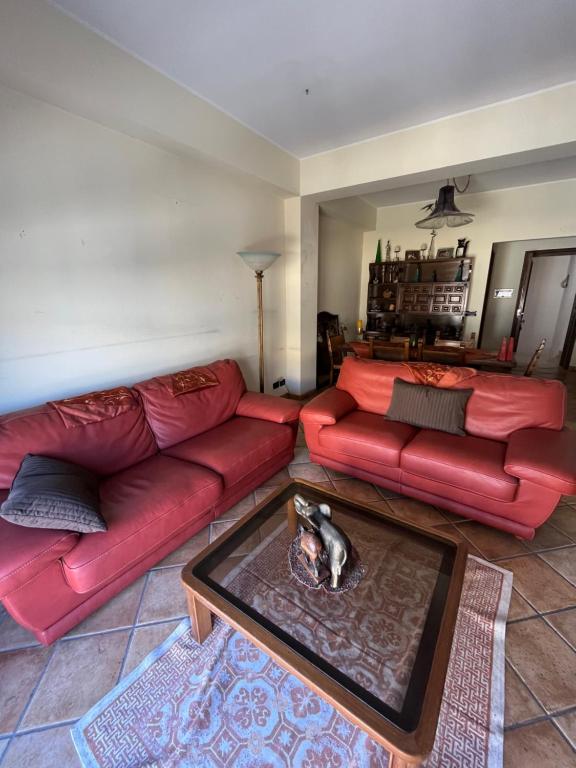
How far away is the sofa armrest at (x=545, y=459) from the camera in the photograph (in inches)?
63.9

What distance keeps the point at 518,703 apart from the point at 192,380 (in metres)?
2.32

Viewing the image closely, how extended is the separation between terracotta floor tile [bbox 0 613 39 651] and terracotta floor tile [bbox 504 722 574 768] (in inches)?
70.7

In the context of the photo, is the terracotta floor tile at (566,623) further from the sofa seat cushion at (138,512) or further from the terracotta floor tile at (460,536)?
the sofa seat cushion at (138,512)

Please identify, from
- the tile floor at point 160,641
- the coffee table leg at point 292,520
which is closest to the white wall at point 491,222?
the tile floor at point 160,641

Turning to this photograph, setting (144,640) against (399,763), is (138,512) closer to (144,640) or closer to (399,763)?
(144,640)

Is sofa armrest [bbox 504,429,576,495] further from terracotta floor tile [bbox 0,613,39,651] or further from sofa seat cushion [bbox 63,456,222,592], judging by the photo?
terracotta floor tile [bbox 0,613,39,651]

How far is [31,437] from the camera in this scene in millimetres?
1654

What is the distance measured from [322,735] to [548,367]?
646 cm

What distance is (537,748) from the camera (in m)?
1.04

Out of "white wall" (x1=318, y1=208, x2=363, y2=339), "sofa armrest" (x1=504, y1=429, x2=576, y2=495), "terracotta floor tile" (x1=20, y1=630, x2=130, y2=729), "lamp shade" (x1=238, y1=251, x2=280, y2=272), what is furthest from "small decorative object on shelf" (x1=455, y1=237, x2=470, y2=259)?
"terracotta floor tile" (x1=20, y1=630, x2=130, y2=729)

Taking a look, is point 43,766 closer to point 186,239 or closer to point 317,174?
point 186,239

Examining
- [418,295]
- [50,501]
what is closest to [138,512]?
[50,501]

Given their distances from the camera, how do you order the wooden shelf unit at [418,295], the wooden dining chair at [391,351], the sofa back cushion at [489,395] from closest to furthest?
the sofa back cushion at [489,395]
the wooden dining chair at [391,351]
the wooden shelf unit at [418,295]

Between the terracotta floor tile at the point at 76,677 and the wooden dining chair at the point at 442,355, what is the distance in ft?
10.3
